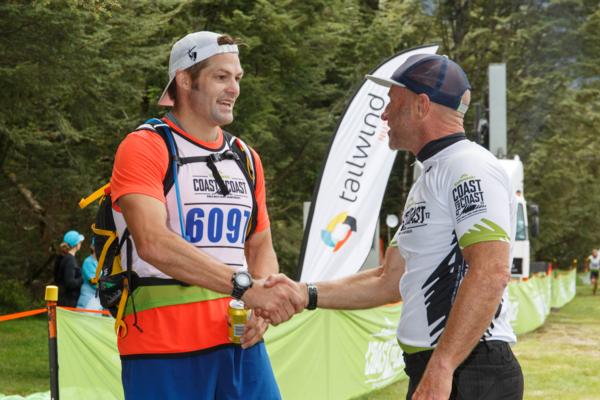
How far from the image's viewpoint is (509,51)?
121 ft

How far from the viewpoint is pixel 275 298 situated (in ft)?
13.6

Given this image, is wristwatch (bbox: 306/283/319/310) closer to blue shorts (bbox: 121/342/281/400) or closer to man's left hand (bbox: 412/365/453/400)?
blue shorts (bbox: 121/342/281/400)

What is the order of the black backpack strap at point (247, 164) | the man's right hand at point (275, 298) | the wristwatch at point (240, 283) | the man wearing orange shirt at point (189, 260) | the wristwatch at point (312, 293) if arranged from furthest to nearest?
the wristwatch at point (312, 293), the black backpack strap at point (247, 164), the man's right hand at point (275, 298), the wristwatch at point (240, 283), the man wearing orange shirt at point (189, 260)

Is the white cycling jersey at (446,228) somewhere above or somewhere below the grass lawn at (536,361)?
above

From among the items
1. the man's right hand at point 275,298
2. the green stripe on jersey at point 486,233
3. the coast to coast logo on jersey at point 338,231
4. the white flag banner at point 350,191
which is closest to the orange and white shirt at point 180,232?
the man's right hand at point 275,298

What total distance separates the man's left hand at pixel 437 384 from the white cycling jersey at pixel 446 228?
271 millimetres

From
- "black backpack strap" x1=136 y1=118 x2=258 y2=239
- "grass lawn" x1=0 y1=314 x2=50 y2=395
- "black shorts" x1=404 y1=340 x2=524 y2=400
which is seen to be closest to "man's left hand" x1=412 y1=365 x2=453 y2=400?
"black shorts" x1=404 y1=340 x2=524 y2=400

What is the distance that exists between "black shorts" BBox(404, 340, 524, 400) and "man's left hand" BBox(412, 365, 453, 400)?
0.70 feet

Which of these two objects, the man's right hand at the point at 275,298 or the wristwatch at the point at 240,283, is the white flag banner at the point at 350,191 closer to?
the man's right hand at the point at 275,298

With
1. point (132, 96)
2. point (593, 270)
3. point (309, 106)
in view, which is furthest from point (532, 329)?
point (593, 270)

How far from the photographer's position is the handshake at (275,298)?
400 centimetres

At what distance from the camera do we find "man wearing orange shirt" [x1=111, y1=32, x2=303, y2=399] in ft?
12.4

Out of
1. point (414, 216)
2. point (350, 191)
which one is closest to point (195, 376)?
point (414, 216)

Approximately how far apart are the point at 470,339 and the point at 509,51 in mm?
35102
